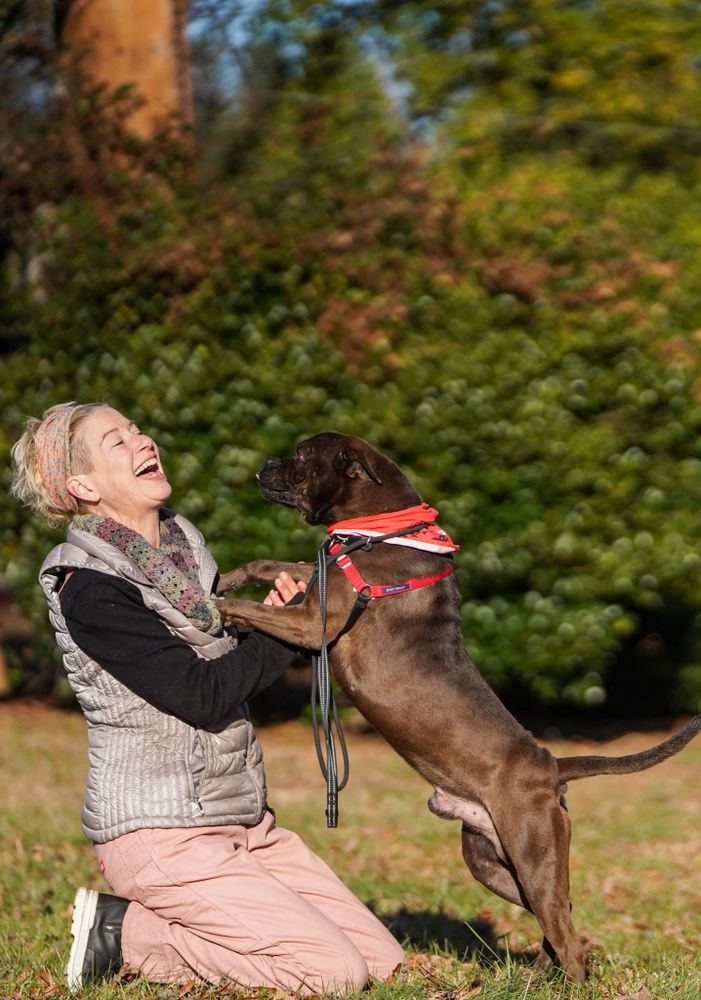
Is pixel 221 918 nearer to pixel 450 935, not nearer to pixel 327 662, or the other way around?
pixel 327 662

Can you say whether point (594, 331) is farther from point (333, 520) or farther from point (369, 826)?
point (333, 520)

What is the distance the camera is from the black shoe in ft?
13.5

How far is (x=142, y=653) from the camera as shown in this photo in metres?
3.78

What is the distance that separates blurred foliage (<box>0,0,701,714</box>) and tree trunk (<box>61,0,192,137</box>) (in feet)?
0.92

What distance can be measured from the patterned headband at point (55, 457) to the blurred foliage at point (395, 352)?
5031 mm

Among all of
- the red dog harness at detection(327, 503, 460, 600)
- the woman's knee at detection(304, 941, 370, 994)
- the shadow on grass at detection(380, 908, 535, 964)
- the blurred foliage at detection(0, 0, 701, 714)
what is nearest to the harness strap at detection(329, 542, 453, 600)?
the red dog harness at detection(327, 503, 460, 600)

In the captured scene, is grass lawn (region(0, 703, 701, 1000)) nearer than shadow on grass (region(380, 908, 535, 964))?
Yes

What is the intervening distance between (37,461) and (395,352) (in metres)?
5.50

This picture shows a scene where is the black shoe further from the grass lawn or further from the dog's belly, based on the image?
the dog's belly

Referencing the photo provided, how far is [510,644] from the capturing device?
9.48 m

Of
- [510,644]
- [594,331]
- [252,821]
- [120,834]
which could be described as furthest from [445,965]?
[594,331]

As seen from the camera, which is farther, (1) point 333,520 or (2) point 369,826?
(2) point 369,826

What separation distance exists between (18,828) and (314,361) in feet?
12.6

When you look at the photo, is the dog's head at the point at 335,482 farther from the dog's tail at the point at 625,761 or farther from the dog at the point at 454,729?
the dog's tail at the point at 625,761
